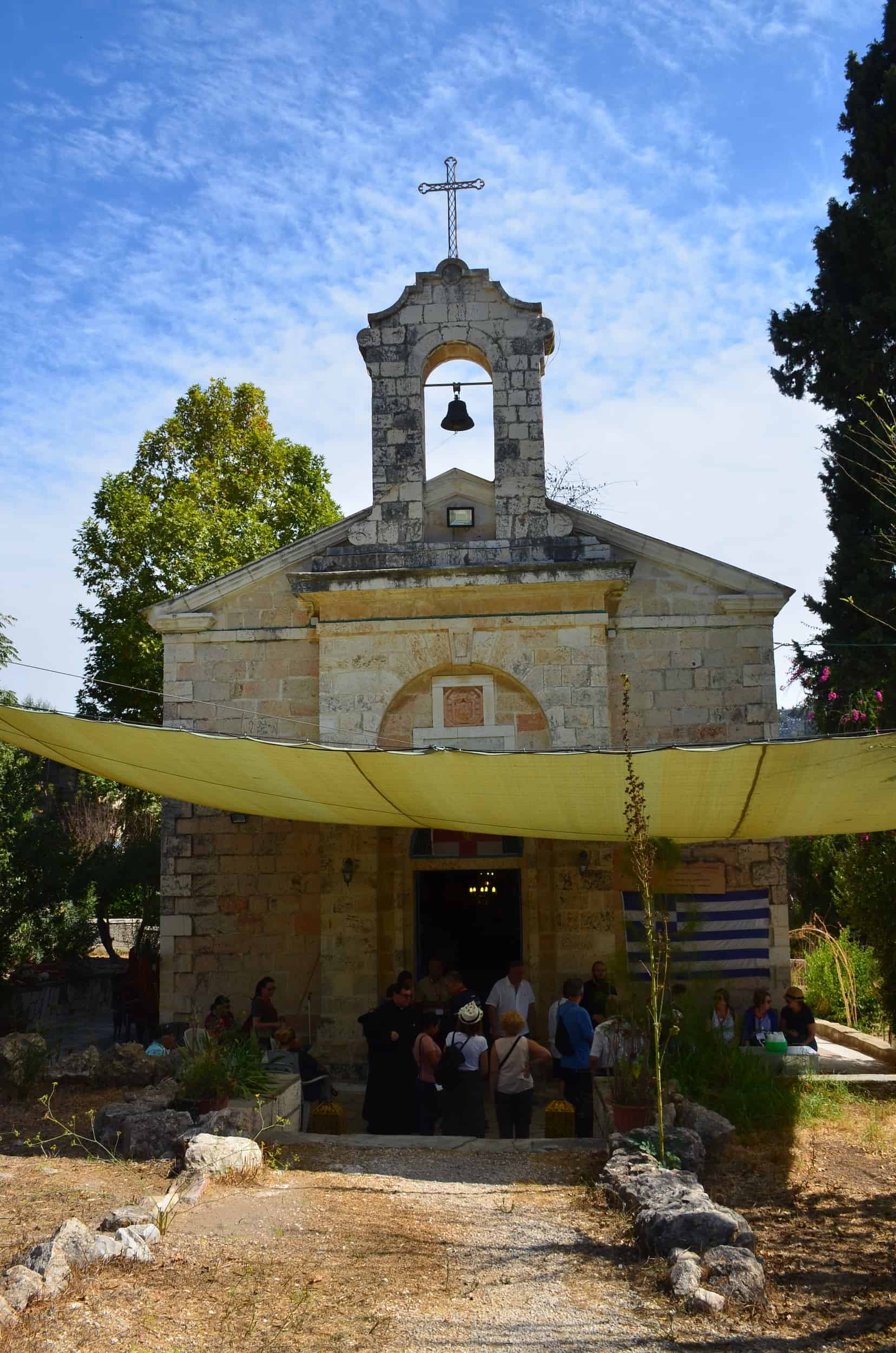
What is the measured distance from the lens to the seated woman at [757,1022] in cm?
939

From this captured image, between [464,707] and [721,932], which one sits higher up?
[464,707]

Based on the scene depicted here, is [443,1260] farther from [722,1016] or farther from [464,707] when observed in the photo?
[464,707]

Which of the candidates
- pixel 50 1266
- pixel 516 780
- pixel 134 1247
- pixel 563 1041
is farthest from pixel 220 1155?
pixel 563 1041

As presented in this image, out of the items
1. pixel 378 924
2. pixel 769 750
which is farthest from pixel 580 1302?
pixel 378 924

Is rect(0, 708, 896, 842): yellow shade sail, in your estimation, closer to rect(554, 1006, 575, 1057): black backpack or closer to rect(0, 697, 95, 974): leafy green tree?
rect(554, 1006, 575, 1057): black backpack

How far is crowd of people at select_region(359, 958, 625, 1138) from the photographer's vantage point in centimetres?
753

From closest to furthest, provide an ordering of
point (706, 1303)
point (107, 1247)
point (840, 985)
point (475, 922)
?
point (706, 1303), point (107, 1247), point (840, 985), point (475, 922)

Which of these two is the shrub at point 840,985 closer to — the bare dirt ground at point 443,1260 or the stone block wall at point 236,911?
the stone block wall at point 236,911

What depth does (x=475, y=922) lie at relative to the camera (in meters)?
14.3

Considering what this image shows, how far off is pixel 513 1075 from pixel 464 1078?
33 centimetres

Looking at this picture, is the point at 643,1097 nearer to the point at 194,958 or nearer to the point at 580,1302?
the point at 580,1302

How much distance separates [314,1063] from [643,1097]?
2.92 meters

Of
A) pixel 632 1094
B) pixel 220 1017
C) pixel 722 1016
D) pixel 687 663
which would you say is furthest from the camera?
pixel 687 663

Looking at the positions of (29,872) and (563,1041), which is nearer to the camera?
(563,1041)
